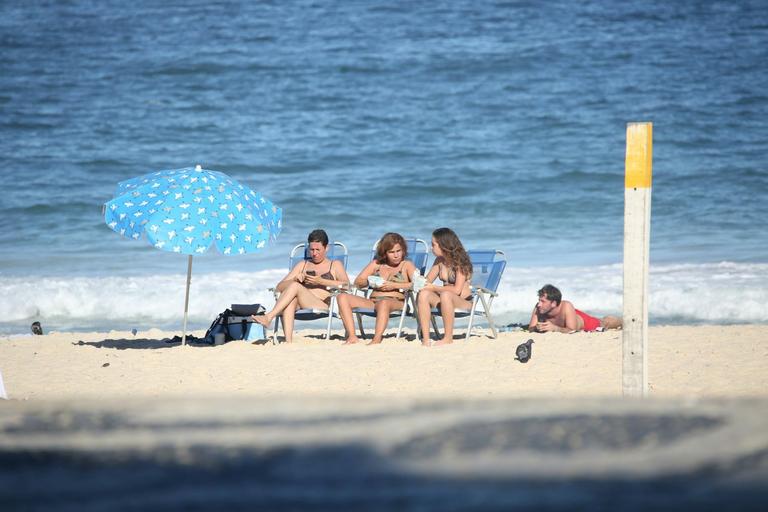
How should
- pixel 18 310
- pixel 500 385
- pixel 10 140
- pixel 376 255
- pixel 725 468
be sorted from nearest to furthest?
pixel 725 468 < pixel 500 385 < pixel 376 255 < pixel 18 310 < pixel 10 140

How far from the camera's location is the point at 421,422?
1.81 m

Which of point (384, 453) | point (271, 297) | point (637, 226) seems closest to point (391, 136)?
point (271, 297)

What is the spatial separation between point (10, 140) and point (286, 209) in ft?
20.4

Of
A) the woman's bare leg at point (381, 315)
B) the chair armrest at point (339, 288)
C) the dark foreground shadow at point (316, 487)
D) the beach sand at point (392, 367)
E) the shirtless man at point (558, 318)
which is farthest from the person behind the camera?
the shirtless man at point (558, 318)

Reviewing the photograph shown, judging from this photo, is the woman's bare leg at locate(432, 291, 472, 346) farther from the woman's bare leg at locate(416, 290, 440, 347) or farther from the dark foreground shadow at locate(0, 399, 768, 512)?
the dark foreground shadow at locate(0, 399, 768, 512)

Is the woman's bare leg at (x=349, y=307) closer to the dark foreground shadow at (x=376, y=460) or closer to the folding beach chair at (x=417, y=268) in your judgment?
the folding beach chair at (x=417, y=268)

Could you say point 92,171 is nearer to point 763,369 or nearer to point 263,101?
point 263,101

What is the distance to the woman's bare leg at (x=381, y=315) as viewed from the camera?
26.1ft

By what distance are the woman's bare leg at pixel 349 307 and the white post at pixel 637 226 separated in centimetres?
362

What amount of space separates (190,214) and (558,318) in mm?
3056

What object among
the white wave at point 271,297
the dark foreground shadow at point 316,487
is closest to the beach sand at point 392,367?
the white wave at point 271,297

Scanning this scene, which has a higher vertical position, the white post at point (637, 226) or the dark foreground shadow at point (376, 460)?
the white post at point (637, 226)

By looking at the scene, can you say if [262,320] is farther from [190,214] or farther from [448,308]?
[448,308]

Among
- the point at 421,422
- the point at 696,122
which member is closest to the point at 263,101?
the point at 696,122
